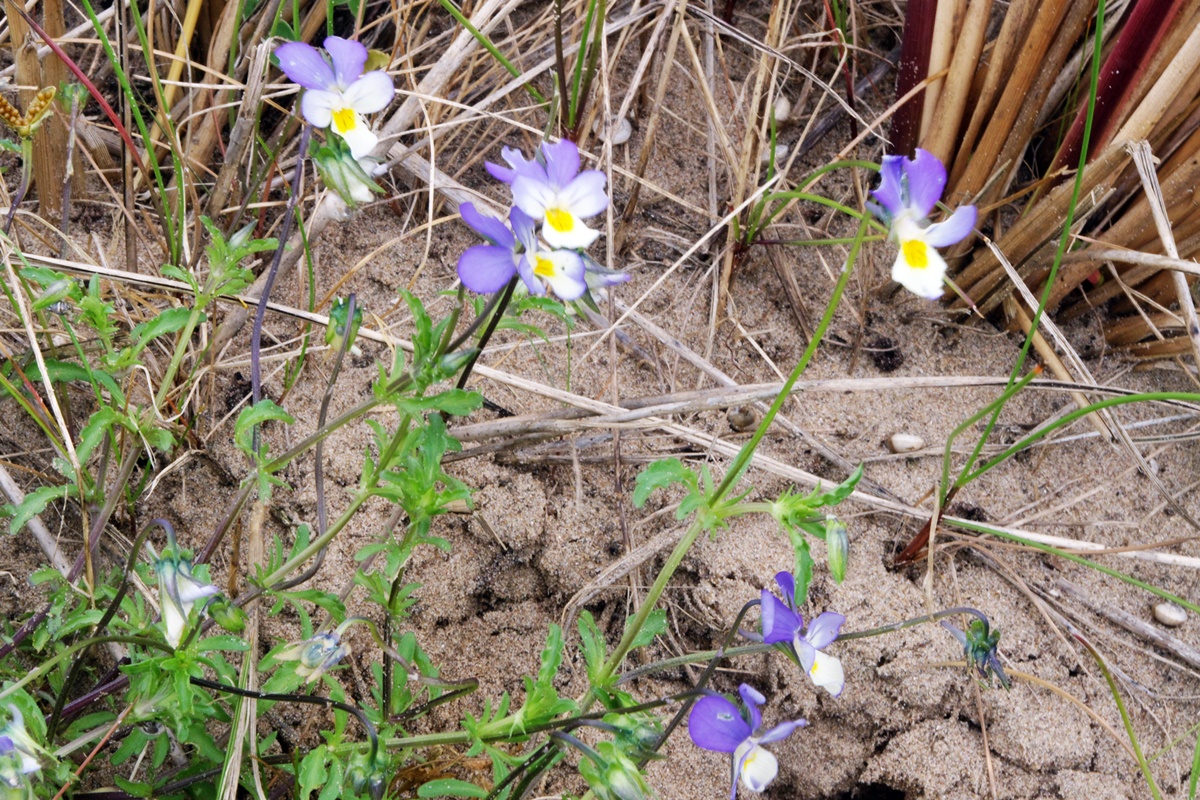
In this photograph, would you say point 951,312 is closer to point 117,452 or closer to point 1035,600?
point 1035,600

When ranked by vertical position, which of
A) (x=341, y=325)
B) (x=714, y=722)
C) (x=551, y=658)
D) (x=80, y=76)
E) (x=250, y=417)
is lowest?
(x=551, y=658)

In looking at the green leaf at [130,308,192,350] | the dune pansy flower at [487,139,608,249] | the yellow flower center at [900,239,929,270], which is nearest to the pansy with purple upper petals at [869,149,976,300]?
the yellow flower center at [900,239,929,270]

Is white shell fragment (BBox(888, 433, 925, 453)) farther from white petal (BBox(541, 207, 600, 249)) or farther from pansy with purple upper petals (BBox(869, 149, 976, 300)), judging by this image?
white petal (BBox(541, 207, 600, 249))

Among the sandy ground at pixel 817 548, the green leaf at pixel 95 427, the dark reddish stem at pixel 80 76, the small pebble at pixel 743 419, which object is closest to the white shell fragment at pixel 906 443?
the sandy ground at pixel 817 548

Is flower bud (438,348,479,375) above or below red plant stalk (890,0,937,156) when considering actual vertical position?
below

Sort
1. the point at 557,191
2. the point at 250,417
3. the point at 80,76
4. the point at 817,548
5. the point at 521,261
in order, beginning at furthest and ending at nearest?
1. the point at 817,548
2. the point at 80,76
3. the point at 250,417
4. the point at 557,191
5. the point at 521,261

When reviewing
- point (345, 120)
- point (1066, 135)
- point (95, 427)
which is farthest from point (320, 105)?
point (1066, 135)

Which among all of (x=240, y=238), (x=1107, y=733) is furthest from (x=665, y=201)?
(x=1107, y=733)

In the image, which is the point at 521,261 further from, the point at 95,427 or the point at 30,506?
the point at 30,506
